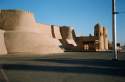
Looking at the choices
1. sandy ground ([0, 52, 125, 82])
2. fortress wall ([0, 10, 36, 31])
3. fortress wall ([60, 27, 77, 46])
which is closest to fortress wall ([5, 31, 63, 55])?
fortress wall ([0, 10, 36, 31])

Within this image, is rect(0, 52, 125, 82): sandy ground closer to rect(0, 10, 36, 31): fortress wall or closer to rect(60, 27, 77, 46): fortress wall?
rect(0, 10, 36, 31): fortress wall

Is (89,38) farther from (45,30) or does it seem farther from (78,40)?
(45,30)

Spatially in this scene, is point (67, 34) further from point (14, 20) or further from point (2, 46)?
point (2, 46)

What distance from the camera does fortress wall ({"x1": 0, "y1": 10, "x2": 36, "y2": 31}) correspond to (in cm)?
5699

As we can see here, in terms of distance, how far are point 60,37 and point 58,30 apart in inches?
107

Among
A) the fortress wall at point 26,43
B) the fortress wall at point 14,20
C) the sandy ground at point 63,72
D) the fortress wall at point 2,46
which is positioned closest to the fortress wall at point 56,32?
the fortress wall at point 14,20

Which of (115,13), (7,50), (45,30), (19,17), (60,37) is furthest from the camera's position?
(60,37)

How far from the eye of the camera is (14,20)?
190ft

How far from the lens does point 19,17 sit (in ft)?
192

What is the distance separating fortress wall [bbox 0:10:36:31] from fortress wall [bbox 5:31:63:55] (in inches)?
186

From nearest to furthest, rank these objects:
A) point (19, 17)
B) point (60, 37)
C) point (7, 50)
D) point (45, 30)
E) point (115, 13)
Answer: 1. point (115, 13)
2. point (7, 50)
3. point (19, 17)
4. point (45, 30)
5. point (60, 37)

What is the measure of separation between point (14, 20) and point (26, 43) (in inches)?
375

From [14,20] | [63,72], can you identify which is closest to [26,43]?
[14,20]

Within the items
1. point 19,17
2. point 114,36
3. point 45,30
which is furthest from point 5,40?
point 45,30
